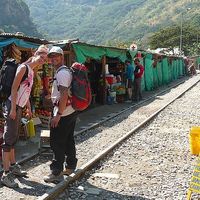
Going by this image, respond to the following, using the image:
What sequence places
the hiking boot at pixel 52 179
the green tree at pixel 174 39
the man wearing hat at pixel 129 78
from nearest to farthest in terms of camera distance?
the hiking boot at pixel 52 179, the man wearing hat at pixel 129 78, the green tree at pixel 174 39

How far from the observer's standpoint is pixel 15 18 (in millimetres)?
105188

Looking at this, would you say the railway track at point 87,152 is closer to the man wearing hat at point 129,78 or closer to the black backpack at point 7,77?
the black backpack at point 7,77

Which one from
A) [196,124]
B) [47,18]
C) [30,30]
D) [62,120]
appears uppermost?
[47,18]

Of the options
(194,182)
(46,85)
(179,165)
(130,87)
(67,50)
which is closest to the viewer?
(194,182)

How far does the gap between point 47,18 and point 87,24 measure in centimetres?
2126

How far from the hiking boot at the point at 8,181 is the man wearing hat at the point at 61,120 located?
0.49 meters

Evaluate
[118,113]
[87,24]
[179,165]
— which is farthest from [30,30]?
[179,165]

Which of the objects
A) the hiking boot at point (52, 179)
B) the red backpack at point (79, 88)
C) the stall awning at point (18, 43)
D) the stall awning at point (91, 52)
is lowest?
the hiking boot at point (52, 179)

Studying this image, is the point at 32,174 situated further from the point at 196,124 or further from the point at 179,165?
the point at 196,124

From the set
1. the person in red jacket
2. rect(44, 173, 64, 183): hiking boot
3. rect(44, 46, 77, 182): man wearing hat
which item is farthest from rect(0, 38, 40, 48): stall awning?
the person in red jacket

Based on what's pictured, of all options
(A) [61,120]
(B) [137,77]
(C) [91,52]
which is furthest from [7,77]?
(B) [137,77]

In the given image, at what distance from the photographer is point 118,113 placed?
13836 mm

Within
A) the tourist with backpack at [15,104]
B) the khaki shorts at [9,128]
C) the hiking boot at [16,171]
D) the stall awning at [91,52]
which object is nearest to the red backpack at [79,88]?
the tourist with backpack at [15,104]

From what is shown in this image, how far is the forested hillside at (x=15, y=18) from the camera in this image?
10162cm
